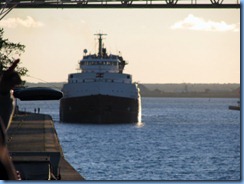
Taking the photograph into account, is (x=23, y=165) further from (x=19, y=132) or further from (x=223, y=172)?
(x=223, y=172)

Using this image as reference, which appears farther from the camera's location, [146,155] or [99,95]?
[99,95]

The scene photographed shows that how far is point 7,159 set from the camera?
3248 mm

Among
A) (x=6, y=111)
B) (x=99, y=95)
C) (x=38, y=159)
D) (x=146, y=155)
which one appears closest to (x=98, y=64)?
(x=99, y=95)

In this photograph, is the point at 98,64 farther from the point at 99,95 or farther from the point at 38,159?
the point at 38,159

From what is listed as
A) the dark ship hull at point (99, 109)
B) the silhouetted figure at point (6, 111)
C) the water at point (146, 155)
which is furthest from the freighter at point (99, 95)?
the silhouetted figure at point (6, 111)

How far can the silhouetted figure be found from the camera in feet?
10.6

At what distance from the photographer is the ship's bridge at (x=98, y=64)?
98.0 meters

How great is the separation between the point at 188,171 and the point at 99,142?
2504cm

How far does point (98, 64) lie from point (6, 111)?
94.9 metres

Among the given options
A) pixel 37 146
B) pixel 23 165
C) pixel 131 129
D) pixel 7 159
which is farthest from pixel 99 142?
pixel 7 159

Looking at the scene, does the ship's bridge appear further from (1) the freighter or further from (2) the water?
(2) the water

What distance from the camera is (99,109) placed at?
9581 cm

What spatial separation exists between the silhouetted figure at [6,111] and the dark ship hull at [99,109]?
90.6 meters

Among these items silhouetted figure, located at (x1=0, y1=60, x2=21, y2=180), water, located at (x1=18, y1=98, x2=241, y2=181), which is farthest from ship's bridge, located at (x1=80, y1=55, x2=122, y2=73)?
silhouetted figure, located at (x1=0, y1=60, x2=21, y2=180)
